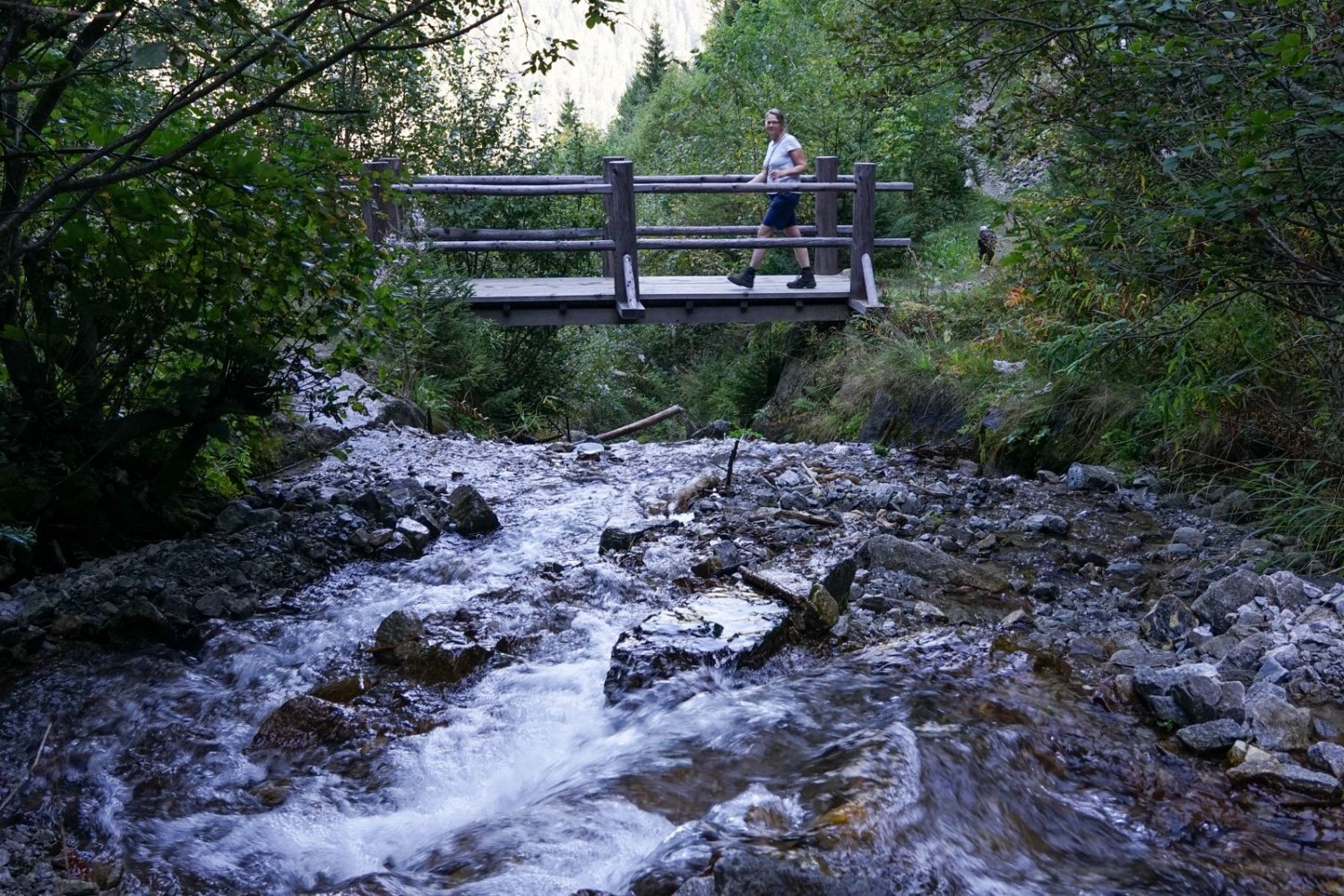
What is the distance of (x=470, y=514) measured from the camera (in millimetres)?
5855

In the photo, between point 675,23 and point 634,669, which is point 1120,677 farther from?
point 675,23

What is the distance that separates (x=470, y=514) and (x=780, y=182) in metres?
6.57

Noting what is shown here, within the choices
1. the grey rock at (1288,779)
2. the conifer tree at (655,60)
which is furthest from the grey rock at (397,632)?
the conifer tree at (655,60)

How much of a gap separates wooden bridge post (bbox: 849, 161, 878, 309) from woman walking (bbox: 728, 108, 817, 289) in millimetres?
502

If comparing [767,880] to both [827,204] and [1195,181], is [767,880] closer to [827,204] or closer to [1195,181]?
[1195,181]

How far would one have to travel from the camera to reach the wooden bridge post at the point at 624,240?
10672mm

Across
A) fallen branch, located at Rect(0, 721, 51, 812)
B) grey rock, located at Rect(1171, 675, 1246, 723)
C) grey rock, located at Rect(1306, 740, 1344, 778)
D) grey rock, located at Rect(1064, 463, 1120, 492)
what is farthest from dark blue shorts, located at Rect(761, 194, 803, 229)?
fallen branch, located at Rect(0, 721, 51, 812)

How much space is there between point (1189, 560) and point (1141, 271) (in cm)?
137

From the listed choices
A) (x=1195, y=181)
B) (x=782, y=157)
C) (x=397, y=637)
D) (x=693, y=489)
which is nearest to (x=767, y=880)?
(x=397, y=637)

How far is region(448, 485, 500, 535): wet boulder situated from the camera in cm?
584

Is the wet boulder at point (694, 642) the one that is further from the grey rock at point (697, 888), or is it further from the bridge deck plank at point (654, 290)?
the bridge deck plank at point (654, 290)

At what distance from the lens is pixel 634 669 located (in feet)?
13.0

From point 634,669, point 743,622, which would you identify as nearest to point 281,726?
point 634,669

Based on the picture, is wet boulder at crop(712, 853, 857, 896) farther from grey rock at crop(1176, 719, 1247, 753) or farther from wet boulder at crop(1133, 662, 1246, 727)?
wet boulder at crop(1133, 662, 1246, 727)
